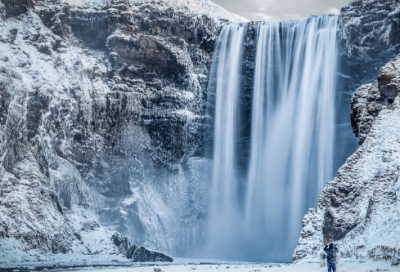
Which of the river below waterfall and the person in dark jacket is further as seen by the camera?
the river below waterfall

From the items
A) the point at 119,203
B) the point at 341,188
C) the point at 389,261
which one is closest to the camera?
the point at 389,261

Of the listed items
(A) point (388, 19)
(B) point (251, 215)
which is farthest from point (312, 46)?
(B) point (251, 215)

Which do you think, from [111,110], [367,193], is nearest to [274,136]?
[111,110]

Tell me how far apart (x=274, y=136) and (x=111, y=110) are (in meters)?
16.2

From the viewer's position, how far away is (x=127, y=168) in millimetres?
44031

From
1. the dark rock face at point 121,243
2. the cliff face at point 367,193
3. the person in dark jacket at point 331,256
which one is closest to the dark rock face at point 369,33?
the cliff face at point 367,193

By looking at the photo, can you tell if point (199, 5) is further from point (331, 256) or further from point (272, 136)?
point (331, 256)

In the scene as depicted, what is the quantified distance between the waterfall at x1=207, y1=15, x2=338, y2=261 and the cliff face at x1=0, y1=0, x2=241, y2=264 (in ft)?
7.08

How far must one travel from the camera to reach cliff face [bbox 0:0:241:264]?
37312mm

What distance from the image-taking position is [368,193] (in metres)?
22.7

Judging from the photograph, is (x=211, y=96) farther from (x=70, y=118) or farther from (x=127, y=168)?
(x=70, y=118)

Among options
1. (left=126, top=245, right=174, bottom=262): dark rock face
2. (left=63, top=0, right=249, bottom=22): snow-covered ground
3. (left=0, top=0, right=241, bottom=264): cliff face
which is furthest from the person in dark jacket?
(left=63, top=0, right=249, bottom=22): snow-covered ground

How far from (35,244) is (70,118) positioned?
1243cm

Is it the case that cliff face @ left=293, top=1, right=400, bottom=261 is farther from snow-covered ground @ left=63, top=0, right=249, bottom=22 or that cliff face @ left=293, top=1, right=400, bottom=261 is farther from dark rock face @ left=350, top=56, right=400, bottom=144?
snow-covered ground @ left=63, top=0, right=249, bottom=22
